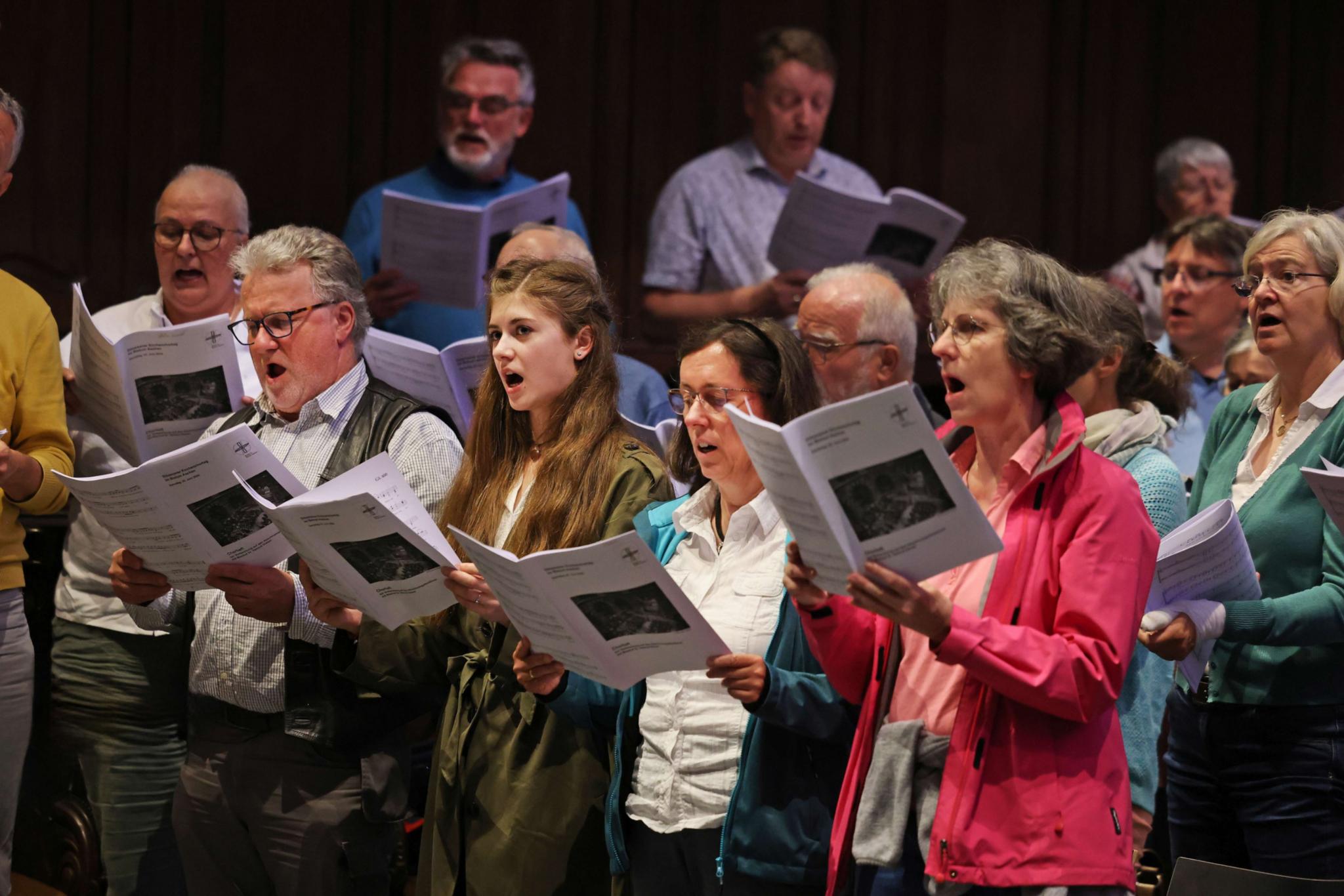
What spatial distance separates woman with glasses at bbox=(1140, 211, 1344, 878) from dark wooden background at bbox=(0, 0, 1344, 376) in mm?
3001

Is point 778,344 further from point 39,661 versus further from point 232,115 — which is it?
point 232,115

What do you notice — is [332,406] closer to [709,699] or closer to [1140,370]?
[709,699]

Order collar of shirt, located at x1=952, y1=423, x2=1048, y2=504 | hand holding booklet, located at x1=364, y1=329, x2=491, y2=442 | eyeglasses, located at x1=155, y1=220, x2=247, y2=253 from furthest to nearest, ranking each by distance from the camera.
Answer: eyeglasses, located at x1=155, y1=220, x2=247, y2=253, hand holding booklet, located at x1=364, y1=329, x2=491, y2=442, collar of shirt, located at x1=952, y1=423, x2=1048, y2=504

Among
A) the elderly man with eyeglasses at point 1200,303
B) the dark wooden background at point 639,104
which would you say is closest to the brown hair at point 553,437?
the elderly man with eyeglasses at point 1200,303

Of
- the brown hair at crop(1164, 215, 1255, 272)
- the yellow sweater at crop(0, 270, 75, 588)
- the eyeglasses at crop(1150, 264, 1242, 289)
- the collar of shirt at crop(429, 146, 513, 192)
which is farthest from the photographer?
the collar of shirt at crop(429, 146, 513, 192)

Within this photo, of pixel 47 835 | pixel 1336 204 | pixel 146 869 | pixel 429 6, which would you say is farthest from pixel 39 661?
pixel 1336 204

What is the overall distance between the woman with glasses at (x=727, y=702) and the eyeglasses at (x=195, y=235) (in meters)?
1.50

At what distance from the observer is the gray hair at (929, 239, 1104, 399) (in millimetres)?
2008

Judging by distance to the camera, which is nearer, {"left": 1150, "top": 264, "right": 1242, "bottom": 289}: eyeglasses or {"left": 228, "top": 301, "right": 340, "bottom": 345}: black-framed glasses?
{"left": 228, "top": 301, "right": 340, "bottom": 345}: black-framed glasses

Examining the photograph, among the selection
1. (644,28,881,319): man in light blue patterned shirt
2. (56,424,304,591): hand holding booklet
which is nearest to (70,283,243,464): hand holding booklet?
(56,424,304,591): hand holding booklet

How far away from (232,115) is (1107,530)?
4.12 m

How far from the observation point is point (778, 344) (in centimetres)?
248

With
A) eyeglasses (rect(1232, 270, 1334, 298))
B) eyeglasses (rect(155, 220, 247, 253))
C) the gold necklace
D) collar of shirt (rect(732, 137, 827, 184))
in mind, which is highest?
collar of shirt (rect(732, 137, 827, 184))

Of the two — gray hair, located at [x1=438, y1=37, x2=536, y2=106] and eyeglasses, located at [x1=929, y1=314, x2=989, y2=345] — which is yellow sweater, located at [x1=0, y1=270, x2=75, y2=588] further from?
gray hair, located at [x1=438, y1=37, x2=536, y2=106]
